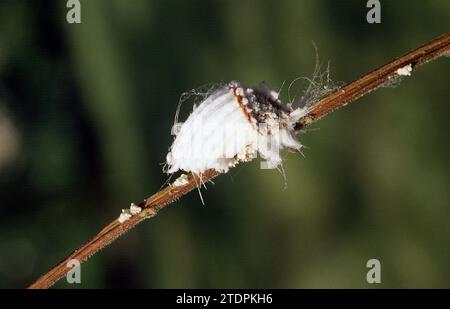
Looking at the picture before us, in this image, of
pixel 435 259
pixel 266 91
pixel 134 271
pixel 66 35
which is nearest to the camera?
pixel 266 91

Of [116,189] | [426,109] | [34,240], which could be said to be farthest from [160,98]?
[426,109]

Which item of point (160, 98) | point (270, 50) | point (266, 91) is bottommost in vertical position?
point (266, 91)

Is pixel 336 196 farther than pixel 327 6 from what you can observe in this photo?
No

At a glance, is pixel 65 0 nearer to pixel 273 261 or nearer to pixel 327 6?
pixel 327 6

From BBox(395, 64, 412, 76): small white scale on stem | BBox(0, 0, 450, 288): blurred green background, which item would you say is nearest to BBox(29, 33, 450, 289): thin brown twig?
BBox(395, 64, 412, 76): small white scale on stem

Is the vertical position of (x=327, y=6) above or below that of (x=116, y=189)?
above
